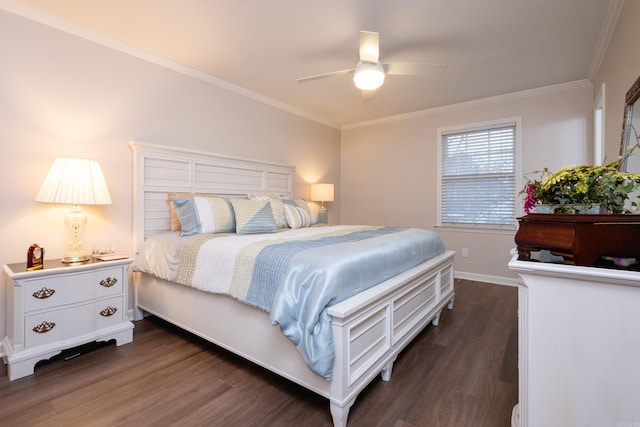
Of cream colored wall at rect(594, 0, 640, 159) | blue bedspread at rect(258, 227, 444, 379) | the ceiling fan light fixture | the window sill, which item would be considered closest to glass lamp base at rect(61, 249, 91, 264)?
blue bedspread at rect(258, 227, 444, 379)

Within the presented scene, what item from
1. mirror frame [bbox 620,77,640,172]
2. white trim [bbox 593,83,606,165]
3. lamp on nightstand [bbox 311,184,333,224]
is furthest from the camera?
lamp on nightstand [bbox 311,184,333,224]

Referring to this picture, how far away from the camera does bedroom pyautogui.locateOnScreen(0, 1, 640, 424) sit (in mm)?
2174

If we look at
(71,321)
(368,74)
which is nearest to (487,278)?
(368,74)

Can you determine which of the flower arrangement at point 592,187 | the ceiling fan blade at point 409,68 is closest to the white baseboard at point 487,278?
the ceiling fan blade at point 409,68

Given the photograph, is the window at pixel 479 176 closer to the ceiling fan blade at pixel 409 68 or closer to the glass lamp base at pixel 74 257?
the ceiling fan blade at pixel 409 68

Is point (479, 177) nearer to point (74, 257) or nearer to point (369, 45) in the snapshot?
point (369, 45)

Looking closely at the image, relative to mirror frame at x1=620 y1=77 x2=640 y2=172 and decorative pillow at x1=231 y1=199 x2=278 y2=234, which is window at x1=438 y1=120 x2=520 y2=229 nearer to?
mirror frame at x1=620 y1=77 x2=640 y2=172

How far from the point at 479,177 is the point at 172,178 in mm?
3874

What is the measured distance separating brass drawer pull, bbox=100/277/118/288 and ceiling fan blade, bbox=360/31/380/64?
2.52 meters

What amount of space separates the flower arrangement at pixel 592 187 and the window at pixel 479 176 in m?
3.27

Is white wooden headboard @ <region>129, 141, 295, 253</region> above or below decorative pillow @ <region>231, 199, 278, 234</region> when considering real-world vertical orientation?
above

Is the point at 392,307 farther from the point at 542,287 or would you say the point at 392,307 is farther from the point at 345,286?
the point at 542,287

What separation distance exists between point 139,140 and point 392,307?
8.75ft

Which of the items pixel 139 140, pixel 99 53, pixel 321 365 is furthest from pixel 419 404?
pixel 99 53
